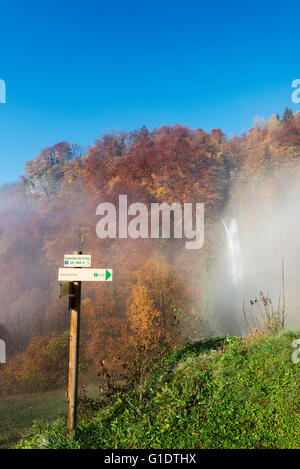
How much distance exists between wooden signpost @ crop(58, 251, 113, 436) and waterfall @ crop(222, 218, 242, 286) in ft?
90.4

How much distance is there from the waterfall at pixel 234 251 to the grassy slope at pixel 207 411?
24.9 metres

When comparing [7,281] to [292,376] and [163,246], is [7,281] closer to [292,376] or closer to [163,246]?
[163,246]

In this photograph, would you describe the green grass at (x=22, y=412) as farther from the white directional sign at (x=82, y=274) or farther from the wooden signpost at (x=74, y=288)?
the white directional sign at (x=82, y=274)

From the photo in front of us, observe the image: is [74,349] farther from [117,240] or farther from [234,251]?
[234,251]

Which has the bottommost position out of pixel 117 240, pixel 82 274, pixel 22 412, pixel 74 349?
pixel 22 412

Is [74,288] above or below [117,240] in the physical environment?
below

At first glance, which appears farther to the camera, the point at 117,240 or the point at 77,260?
the point at 117,240

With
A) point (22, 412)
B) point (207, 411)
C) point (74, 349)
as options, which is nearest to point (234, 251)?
point (22, 412)

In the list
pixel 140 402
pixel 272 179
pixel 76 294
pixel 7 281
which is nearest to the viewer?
pixel 76 294

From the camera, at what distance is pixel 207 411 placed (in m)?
4.22

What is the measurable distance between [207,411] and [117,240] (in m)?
29.2

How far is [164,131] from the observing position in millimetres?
43812

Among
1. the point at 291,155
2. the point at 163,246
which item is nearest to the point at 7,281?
the point at 163,246

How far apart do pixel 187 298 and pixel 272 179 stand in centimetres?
2107
